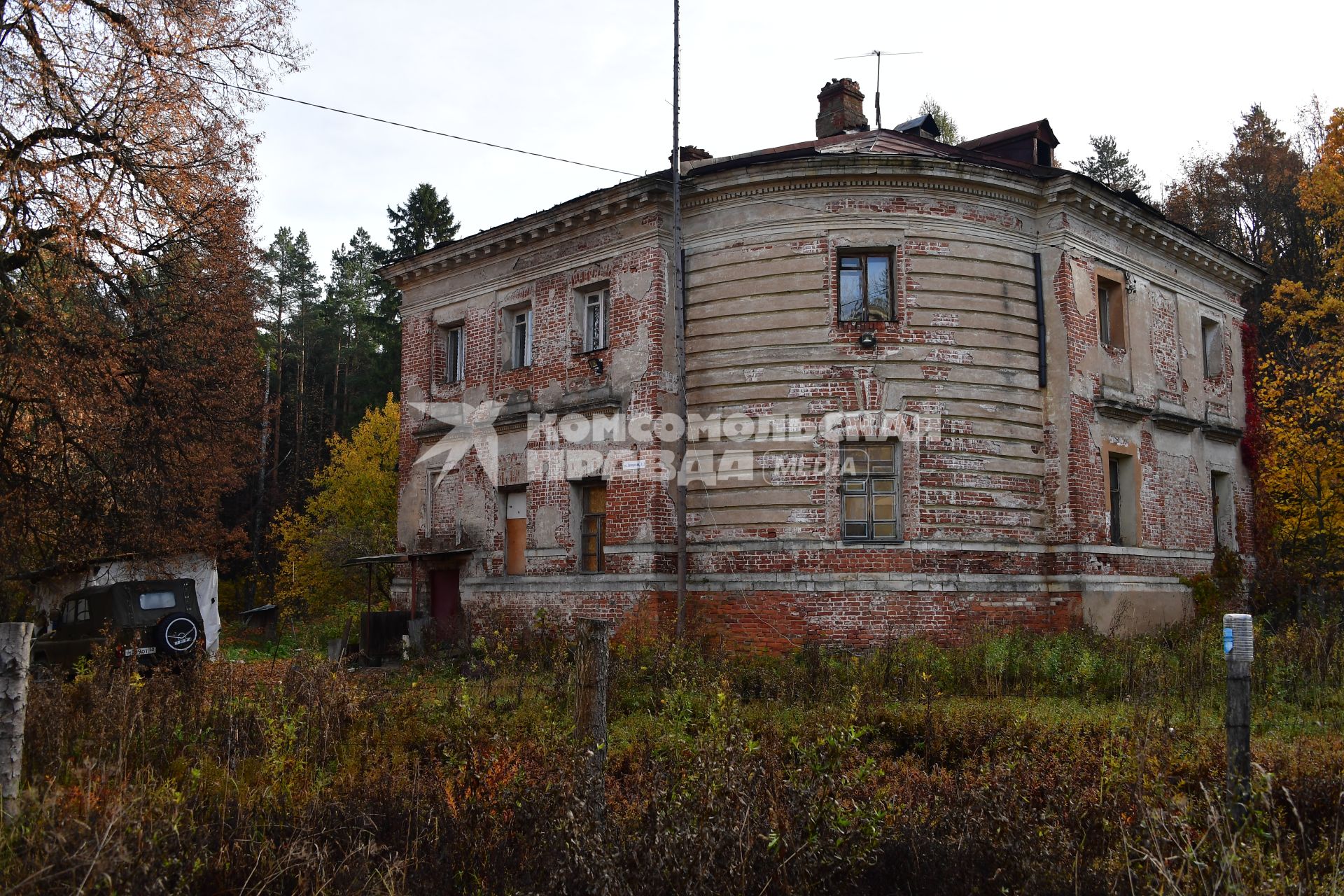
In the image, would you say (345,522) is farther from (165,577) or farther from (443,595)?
(443,595)

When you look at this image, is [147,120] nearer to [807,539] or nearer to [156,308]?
[156,308]

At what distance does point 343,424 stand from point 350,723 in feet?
143

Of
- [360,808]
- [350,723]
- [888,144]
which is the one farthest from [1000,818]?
[888,144]

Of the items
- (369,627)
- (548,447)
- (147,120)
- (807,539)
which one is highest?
(147,120)

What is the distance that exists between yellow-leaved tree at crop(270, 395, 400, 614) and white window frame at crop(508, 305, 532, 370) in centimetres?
1412

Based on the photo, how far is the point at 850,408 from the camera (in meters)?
17.9

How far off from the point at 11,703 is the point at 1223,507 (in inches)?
948

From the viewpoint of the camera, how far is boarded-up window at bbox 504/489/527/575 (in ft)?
69.9

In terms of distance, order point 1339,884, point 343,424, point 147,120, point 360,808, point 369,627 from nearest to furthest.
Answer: point 1339,884 < point 360,808 < point 147,120 < point 369,627 < point 343,424

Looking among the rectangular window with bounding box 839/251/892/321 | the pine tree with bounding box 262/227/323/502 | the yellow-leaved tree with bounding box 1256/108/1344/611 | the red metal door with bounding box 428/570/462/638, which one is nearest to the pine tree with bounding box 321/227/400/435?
the pine tree with bounding box 262/227/323/502

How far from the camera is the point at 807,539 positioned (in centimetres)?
1767

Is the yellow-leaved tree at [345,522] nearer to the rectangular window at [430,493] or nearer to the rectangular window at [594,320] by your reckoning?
the rectangular window at [430,493]

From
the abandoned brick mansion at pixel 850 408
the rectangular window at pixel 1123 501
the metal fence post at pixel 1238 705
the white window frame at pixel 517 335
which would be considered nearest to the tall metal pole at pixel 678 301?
the abandoned brick mansion at pixel 850 408

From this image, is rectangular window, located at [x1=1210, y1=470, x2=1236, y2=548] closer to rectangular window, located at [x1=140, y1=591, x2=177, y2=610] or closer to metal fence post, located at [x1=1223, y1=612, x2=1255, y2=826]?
metal fence post, located at [x1=1223, y1=612, x2=1255, y2=826]
